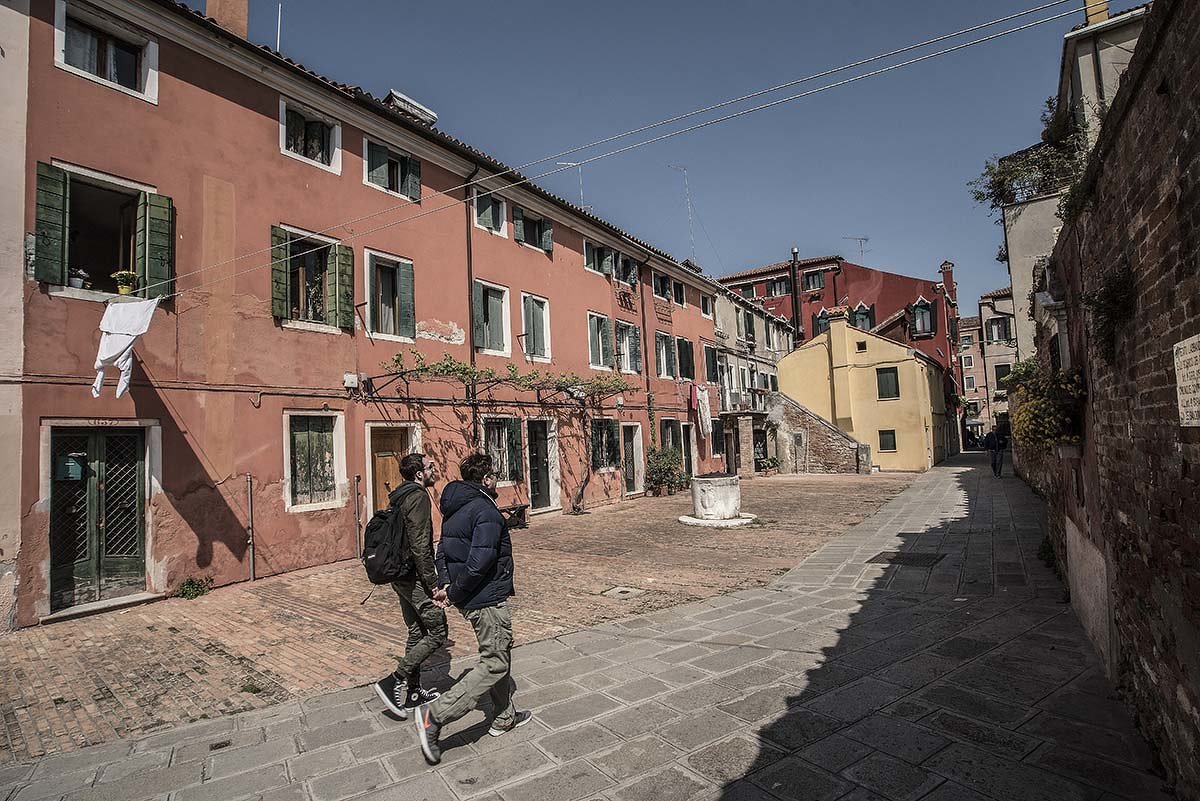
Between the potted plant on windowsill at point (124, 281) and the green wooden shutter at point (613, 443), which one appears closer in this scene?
the potted plant on windowsill at point (124, 281)

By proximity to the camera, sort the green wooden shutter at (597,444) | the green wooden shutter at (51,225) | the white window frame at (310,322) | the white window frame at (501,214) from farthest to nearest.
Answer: the green wooden shutter at (597,444) < the white window frame at (501,214) < the white window frame at (310,322) < the green wooden shutter at (51,225)

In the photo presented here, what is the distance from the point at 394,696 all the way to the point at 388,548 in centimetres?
105

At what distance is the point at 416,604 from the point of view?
4.39 metres

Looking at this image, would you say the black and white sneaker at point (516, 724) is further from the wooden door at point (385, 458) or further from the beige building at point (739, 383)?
the beige building at point (739, 383)

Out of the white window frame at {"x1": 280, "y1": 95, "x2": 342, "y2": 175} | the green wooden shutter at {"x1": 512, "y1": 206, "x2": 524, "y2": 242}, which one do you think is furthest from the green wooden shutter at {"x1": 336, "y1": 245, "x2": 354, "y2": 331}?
the green wooden shutter at {"x1": 512, "y1": 206, "x2": 524, "y2": 242}

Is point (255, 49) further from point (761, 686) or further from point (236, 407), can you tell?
point (761, 686)

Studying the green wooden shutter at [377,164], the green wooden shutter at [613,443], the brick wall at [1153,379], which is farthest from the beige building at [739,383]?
the brick wall at [1153,379]

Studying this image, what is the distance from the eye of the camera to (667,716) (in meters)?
4.07

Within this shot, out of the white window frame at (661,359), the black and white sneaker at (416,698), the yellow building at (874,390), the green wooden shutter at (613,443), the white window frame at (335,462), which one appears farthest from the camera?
the yellow building at (874,390)

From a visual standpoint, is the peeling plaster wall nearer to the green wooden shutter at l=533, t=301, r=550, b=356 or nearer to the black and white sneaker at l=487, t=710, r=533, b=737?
the black and white sneaker at l=487, t=710, r=533, b=737

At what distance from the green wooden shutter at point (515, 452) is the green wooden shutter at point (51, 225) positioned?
8.80 meters

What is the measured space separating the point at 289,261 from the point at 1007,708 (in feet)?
36.7

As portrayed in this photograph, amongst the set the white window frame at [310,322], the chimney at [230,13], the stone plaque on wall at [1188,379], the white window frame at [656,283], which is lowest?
the stone plaque on wall at [1188,379]

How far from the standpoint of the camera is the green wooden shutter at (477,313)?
1373cm
